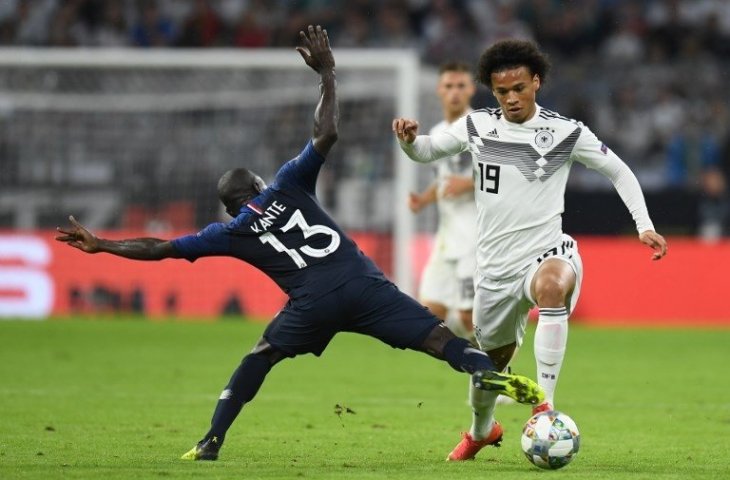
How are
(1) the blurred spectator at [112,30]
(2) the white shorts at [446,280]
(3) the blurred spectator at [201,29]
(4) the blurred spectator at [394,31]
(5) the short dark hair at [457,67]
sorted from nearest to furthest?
(2) the white shorts at [446,280], (5) the short dark hair at [457,67], (4) the blurred spectator at [394,31], (1) the blurred spectator at [112,30], (3) the blurred spectator at [201,29]

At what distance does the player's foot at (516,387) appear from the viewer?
624 centimetres

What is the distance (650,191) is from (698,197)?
25.8 inches

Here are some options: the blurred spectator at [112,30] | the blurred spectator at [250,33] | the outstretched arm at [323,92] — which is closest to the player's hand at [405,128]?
the outstretched arm at [323,92]

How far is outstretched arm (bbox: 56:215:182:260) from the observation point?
6758 mm

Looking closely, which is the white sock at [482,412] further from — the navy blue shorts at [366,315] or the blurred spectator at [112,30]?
the blurred spectator at [112,30]

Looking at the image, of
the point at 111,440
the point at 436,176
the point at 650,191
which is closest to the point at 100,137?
the point at 650,191

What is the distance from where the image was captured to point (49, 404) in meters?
9.77

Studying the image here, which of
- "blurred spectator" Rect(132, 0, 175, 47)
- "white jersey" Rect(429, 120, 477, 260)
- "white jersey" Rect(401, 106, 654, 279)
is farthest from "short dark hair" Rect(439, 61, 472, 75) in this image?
"blurred spectator" Rect(132, 0, 175, 47)

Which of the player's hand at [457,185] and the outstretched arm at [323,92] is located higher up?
the outstretched arm at [323,92]

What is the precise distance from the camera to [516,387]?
625cm

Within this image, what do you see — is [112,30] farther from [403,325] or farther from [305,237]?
[403,325]

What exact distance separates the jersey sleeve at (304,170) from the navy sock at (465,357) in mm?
1078

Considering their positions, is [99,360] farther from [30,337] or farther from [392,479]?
[392,479]

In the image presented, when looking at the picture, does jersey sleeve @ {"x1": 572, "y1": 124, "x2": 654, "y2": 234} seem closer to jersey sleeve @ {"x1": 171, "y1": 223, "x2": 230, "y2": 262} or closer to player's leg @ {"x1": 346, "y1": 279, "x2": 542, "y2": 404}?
player's leg @ {"x1": 346, "y1": 279, "x2": 542, "y2": 404}
